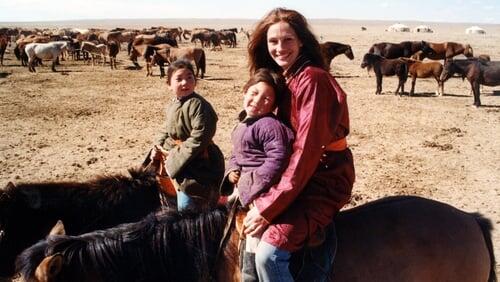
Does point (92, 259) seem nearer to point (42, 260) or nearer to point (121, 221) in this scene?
point (42, 260)

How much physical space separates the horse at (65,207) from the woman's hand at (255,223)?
1.69m

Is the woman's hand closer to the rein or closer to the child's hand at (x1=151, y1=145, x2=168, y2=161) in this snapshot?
the rein

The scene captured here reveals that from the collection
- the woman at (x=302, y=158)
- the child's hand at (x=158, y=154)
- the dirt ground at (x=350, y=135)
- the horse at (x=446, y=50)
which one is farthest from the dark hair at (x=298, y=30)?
the horse at (x=446, y=50)

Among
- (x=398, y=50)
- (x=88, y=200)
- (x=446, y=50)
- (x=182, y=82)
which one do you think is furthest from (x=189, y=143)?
(x=446, y=50)

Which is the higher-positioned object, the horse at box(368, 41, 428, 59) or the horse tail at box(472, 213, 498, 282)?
the horse at box(368, 41, 428, 59)

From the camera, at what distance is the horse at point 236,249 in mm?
2086

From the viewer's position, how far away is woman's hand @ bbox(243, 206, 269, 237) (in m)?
2.18

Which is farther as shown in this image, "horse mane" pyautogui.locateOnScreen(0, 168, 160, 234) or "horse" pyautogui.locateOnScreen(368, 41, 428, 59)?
"horse" pyautogui.locateOnScreen(368, 41, 428, 59)

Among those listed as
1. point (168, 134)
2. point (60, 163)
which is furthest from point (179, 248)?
point (60, 163)

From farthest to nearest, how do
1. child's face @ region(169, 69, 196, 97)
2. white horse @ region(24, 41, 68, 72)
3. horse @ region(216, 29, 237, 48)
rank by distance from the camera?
horse @ region(216, 29, 237, 48) < white horse @ region(24, 41, 68, 72) < child's face @ region(169, 69, 196, 97)

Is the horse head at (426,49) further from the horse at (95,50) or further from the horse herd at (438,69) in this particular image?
the horse at (95,50)

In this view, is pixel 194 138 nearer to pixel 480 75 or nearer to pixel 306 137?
pixel 306 137

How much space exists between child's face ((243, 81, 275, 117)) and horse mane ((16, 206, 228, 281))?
0.65 meters

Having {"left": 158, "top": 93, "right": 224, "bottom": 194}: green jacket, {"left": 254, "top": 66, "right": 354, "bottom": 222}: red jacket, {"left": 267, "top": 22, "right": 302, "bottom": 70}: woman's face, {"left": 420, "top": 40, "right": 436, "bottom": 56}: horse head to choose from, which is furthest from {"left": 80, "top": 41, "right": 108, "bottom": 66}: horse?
{"left": 254, "top": 66, "right": 354, "bottom": 222}: red jacket
